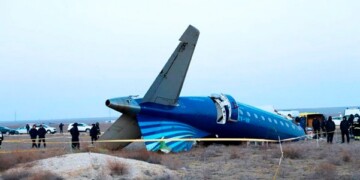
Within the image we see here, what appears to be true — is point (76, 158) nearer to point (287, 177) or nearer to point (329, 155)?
point (287, 177)

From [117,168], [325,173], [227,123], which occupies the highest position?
[227,123]

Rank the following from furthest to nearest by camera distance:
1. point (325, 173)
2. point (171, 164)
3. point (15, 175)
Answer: point (171, 164), point (325, 173), point (15, 175)

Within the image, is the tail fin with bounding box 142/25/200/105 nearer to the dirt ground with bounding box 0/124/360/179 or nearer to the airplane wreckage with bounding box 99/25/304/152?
the airplane wreckage with bounding box 99/25/304/152

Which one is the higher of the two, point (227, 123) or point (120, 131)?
point (227, 123)

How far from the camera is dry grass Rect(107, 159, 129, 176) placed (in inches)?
568

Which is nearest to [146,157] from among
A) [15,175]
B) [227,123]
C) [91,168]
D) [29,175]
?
[91,168]

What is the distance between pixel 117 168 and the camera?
47.8 feet

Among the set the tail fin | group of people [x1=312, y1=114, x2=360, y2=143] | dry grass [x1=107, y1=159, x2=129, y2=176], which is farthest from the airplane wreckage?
group of people [x1=312, y1=114, x2=360, y2=143]

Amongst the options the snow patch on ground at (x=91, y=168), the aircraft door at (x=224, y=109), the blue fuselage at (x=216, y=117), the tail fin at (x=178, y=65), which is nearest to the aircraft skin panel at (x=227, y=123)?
the blue fuselage at (x=216, y=117)

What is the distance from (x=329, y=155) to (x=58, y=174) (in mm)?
11042

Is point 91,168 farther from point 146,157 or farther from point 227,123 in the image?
point 227,123

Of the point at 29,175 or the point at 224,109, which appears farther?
the point at 224,109

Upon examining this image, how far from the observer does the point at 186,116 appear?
75.7ft

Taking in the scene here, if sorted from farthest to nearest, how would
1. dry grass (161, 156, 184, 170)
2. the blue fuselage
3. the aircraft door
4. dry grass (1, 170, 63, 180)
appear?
the aircraft door, the blue fuselage, dry grass (161, 156, 184, 170), dry grass (1, 170, 63, 180)
